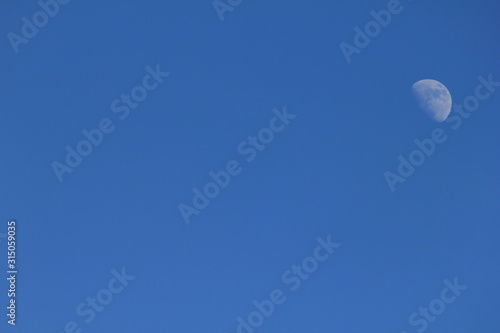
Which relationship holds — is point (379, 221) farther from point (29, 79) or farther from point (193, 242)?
point (29, 79)

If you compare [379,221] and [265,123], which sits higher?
[265,123]

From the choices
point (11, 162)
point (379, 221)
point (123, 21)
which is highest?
point (123, 21)

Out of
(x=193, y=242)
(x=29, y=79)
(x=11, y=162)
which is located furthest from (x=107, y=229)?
(x=29, y=79)

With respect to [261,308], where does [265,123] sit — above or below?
above

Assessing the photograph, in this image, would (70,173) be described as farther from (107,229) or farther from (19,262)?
(19,262)

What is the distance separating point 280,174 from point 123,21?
104 centimetres

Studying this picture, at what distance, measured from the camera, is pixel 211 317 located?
7.52 feet

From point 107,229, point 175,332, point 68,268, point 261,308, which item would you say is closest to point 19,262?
point 68,268

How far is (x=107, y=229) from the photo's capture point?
2258 mm

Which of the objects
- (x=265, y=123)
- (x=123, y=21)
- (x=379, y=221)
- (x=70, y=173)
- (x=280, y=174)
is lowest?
A: (x=379, y=221)

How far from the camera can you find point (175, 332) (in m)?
2.29

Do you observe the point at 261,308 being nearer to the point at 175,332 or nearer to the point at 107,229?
the point at 175,332

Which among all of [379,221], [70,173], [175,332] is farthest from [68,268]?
[379,221]

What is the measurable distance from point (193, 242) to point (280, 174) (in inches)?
20.6
